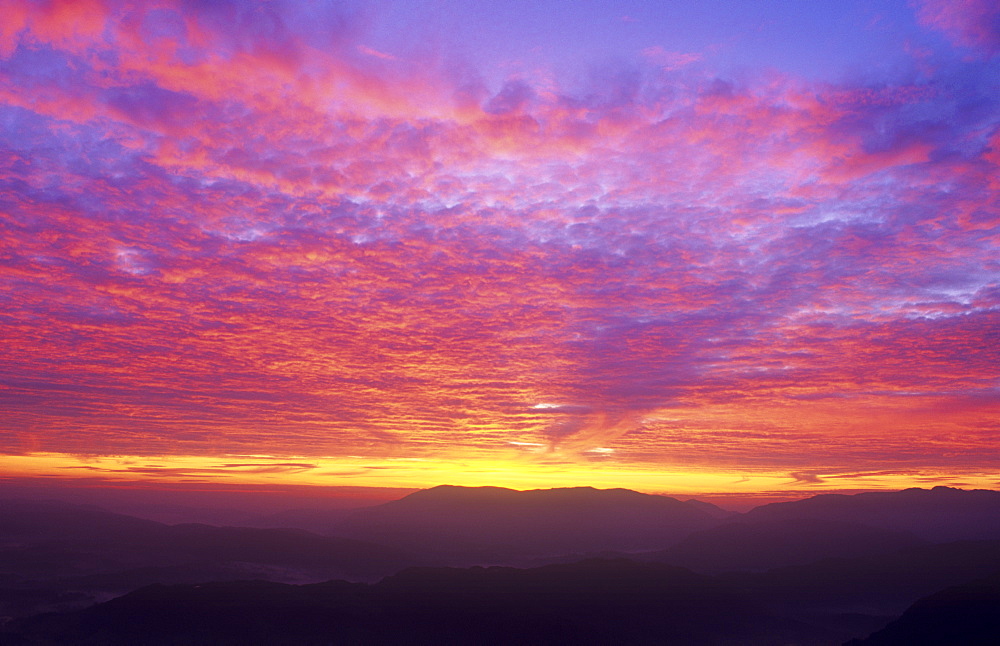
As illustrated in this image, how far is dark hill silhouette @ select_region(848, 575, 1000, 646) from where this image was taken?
133 meters

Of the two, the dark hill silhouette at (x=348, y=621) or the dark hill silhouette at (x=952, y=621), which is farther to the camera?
the dark hill silhouette at (x=348, y=621)

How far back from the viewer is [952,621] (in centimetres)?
14112

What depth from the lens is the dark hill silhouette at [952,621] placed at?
13275 cm

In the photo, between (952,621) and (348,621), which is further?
(348,621)

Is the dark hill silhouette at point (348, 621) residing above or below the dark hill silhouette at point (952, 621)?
below

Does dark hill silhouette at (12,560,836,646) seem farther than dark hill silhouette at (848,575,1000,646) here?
Yes

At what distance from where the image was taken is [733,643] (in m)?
186

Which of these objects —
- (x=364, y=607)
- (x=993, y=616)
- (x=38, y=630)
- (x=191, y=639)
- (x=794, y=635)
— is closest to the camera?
(x=993, y=616)

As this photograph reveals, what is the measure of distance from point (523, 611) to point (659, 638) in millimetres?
43643

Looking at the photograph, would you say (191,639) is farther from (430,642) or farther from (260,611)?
(430,642)

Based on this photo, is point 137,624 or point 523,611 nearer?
point 137,624

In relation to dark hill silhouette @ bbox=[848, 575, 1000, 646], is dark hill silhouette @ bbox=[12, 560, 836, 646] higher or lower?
lower

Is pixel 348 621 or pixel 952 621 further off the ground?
pixel 952 621

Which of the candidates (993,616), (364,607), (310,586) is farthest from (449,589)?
(993,616)
